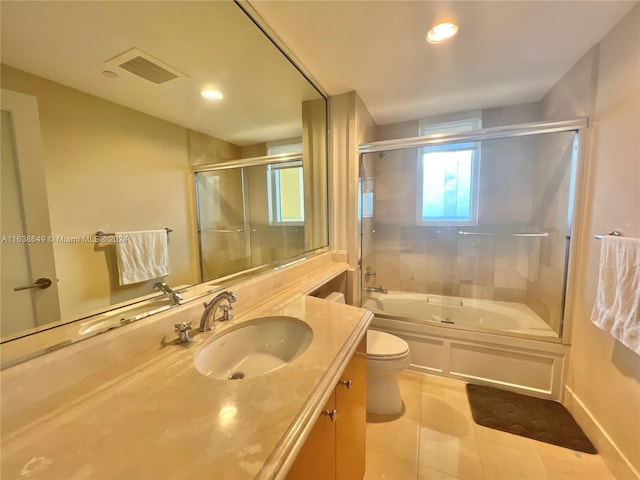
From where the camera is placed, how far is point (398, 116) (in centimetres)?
250

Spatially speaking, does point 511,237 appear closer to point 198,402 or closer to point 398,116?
point 398,116

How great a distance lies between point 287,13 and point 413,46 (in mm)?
762

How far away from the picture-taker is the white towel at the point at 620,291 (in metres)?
1.09

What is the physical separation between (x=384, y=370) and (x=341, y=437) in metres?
0.75

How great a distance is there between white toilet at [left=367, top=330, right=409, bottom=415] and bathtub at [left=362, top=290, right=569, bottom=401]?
0.48 meters

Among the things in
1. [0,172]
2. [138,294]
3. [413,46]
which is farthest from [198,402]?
[413,46]

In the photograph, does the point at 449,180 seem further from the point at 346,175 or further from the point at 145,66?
the point at 145,66

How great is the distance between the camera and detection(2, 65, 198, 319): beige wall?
37.0 inches

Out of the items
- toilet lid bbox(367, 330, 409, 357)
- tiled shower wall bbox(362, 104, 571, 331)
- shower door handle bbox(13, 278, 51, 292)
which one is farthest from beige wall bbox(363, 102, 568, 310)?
shower door handle bbox(13, 278, 51, 292)

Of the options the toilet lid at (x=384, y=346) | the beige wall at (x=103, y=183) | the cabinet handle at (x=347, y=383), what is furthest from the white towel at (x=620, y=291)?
the beige wall at (x=103, y=183)

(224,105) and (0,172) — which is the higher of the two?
(224,105)

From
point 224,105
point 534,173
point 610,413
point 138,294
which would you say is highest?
point 224,105

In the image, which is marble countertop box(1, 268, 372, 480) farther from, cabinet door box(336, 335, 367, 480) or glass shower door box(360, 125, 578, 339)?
glass shower door box(360, 125, 578, 339)

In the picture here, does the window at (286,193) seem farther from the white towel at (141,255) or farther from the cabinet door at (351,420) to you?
the cabinet door at (351,420)
